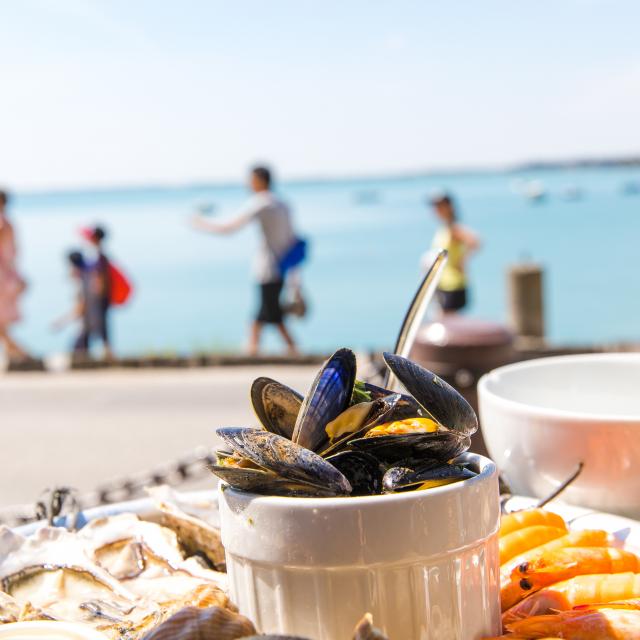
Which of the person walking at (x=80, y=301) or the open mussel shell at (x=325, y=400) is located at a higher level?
the open mussel shell at (x=325, y=400)

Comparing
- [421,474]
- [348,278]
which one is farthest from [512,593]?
[348,278]

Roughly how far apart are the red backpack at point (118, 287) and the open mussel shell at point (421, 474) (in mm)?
10550

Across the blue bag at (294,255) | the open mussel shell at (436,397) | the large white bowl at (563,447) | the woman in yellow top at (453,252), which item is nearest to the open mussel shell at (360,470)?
the open mussel shell at (436,397)

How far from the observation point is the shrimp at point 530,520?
1.73 metres

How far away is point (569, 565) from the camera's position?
1.60 m

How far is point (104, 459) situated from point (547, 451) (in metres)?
6.02

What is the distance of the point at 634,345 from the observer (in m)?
10.7

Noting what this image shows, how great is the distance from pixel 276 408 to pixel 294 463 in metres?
0.21

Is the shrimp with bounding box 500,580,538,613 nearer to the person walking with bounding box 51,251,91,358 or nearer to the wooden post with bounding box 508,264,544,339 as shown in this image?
the person walking with bounding box 51,251,91,358

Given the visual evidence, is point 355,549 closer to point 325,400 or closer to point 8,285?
point 325,400

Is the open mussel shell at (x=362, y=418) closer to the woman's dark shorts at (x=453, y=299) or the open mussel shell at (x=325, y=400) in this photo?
the open mussel shell at (x=325, y=400)

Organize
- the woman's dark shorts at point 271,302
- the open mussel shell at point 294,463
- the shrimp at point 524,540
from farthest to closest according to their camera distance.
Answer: the woman's dark shorts at point 271,302 < the shrimp at point 524,540 < the open mussel shell at point 294,463

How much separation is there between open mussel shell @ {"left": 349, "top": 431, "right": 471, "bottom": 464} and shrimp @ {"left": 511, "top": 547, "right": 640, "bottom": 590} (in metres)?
0.39

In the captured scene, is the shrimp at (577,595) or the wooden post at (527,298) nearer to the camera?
the shrimp at (577,595)
